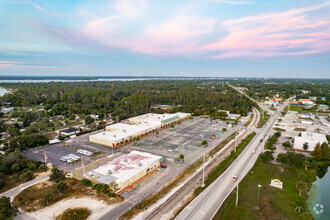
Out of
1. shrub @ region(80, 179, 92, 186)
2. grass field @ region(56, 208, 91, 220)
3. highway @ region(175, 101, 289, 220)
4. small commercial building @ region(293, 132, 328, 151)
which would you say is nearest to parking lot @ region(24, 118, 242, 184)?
shrub @ region(80, 179, 92, 186)

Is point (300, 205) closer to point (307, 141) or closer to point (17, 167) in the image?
point (307, 141)

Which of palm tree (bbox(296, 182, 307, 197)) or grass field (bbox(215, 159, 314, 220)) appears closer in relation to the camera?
grass field (bbox(215, 159, 314, 220))

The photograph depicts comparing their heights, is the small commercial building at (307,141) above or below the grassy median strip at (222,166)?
above

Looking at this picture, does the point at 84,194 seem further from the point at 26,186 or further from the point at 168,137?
the point at 168,137

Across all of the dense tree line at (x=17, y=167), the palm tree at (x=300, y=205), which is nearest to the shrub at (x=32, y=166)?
the dense tree line at (x=17, y=167)

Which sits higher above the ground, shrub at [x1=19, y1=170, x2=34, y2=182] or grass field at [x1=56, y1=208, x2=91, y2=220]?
shrub at [x1=19, y1=170, x2=34, y2=182]

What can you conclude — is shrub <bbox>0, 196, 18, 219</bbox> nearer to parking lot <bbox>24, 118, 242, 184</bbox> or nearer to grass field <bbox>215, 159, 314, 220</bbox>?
parking lot <bbox>24, 118, 242, 184</bbox>

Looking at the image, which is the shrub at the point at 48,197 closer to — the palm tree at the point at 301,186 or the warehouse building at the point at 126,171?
the warehouse building at the point at 126,171
